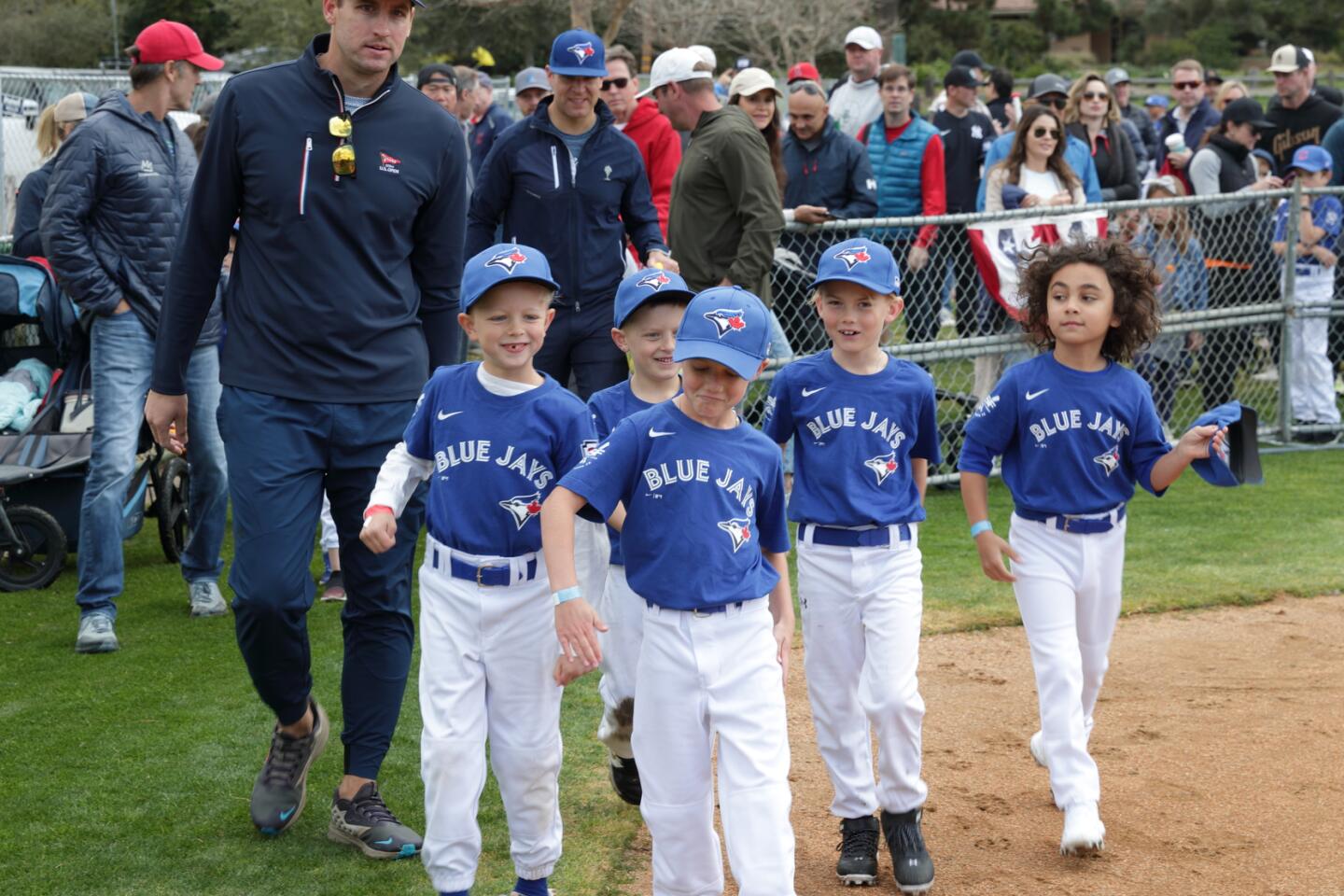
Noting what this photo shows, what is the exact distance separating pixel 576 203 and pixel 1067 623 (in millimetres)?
3034

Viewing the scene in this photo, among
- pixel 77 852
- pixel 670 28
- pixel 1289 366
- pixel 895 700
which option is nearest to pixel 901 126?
pixel 1289 366

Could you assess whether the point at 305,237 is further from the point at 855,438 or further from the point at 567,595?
the point at 855,438

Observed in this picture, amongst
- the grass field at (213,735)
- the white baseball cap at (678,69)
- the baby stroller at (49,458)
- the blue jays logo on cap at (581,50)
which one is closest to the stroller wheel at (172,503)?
the baby stroller at (49,458)

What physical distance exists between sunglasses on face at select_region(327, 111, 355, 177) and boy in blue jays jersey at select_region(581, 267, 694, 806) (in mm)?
903

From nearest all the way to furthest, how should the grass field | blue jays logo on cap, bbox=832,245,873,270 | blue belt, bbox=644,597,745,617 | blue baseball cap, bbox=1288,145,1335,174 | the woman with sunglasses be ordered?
blue belt, bbox=644,597,745,617
the grass field
blue jays logo on cap, bbox=832,245,873,270
the woman with sunglasses
blue baseball cap, bbox=1288,145,1335,174

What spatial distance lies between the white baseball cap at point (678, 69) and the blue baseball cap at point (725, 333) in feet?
13.4

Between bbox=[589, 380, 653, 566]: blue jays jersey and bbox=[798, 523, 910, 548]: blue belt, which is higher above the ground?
bbox=[589, 380, 653, 566]: blue jays jersey

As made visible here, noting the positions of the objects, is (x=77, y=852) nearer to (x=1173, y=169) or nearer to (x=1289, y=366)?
(x=1289, y=366)

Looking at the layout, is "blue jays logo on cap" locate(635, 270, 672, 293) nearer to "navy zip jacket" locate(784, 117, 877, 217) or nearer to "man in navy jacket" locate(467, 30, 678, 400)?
"man in navy jacket" locate(467, 30, 678, 400)

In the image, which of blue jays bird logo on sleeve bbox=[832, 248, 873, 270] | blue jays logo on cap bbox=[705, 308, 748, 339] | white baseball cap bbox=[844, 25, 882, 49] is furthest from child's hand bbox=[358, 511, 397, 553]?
white baseball cap bbox=[844, 25, 882, 49]

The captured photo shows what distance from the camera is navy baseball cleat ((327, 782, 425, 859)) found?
4379mm

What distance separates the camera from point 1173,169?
512 inches

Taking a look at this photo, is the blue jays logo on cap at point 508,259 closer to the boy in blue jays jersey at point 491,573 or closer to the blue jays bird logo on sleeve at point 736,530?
the boy in blue jays jersey at point 491,573

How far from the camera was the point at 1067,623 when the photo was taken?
471 cm
